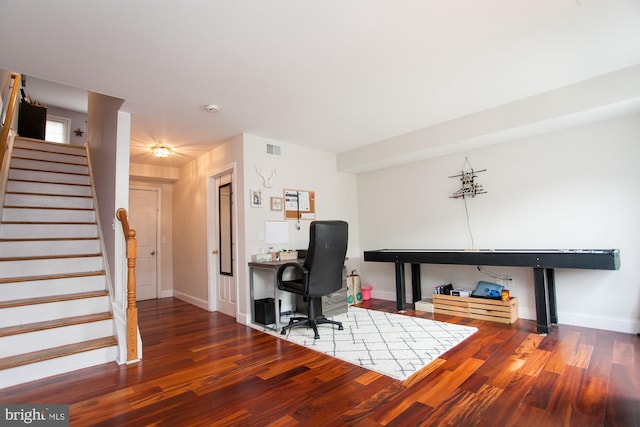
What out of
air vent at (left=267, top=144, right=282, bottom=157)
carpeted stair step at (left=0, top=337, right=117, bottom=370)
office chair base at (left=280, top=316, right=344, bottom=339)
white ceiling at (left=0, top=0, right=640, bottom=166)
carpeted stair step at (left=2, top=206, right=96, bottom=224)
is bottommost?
office chair base at (left=280, top=316, right=344, bottom=339)

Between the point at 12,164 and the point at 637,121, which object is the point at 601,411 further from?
the point at 12,164

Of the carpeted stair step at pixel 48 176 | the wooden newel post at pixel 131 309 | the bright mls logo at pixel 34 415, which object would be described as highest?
the carpeted stair step at pixel 48 176

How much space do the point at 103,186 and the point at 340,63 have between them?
10.9 ft

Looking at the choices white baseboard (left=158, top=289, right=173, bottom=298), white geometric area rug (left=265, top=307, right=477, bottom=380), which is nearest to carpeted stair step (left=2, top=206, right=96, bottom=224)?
white baseboard (left=158, top=289, right=173, bottom=298)

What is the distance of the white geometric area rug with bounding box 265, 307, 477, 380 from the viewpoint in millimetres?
2646

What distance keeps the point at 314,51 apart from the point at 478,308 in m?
3.47

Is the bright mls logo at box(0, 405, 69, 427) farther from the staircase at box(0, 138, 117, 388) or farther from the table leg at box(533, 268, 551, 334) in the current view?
the table leg at box(533, 268, 551, 334)

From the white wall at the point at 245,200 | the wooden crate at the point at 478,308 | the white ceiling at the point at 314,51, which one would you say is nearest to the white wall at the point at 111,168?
the white ceiling at the point at 314,51

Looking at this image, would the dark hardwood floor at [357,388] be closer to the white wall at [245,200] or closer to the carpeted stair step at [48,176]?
the white wall at [245,200]

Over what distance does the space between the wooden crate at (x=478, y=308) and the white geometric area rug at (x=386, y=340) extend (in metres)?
0.46

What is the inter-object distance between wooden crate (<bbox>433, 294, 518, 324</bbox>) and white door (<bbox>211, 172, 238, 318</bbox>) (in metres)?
2.82

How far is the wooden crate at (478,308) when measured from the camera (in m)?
3.68

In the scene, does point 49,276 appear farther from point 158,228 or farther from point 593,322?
point 593,322

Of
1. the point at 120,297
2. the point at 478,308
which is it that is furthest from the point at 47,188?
the point at 478,308
